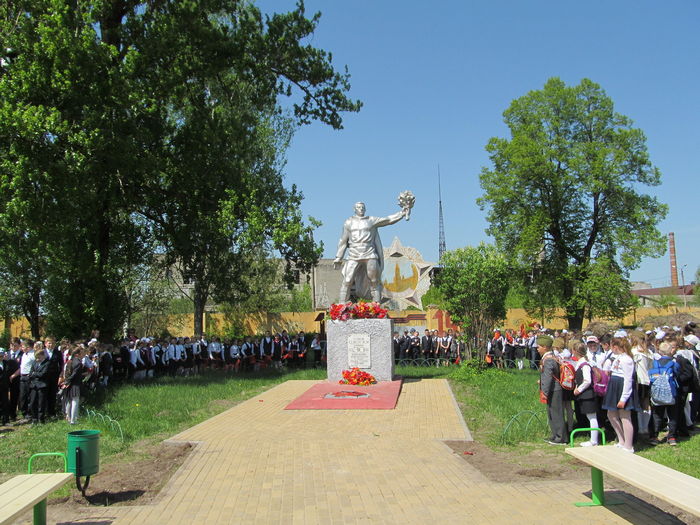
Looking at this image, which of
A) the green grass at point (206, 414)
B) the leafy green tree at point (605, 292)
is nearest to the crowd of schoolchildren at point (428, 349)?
the green grass at point (206, 414)

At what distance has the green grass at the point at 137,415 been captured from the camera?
348 inches

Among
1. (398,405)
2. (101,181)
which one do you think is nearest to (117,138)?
(101,181)

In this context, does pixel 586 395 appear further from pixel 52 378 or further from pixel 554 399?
pixel 52 378

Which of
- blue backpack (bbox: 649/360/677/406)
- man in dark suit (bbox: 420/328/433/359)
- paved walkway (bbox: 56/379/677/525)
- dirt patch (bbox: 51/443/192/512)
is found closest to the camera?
paved walkway (bbox: 56/379/677/525)

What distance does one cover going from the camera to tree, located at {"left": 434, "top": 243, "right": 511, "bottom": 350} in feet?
61.4

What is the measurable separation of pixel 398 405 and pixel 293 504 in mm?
6249

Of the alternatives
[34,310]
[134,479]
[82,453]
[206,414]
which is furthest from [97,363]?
[34,310]

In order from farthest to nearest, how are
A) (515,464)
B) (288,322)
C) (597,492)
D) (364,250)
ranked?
(288,322), (364,250), (515,464), (597,492)

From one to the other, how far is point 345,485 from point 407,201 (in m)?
10.3

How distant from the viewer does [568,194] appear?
2850 cm

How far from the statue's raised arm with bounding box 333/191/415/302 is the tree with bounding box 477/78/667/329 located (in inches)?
522

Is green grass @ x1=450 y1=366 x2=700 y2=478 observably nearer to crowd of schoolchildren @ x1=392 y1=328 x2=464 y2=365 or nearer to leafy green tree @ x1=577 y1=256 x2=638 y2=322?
crowd of schoolchildren @ x1=392 y1=328 x2=464 y2=365

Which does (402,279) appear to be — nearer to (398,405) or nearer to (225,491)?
(398,405)

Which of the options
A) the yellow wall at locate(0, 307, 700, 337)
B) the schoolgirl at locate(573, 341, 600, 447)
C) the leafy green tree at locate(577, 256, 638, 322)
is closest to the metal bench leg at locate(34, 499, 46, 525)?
the schoolgirl at locate(573, 341, 600, 447)
